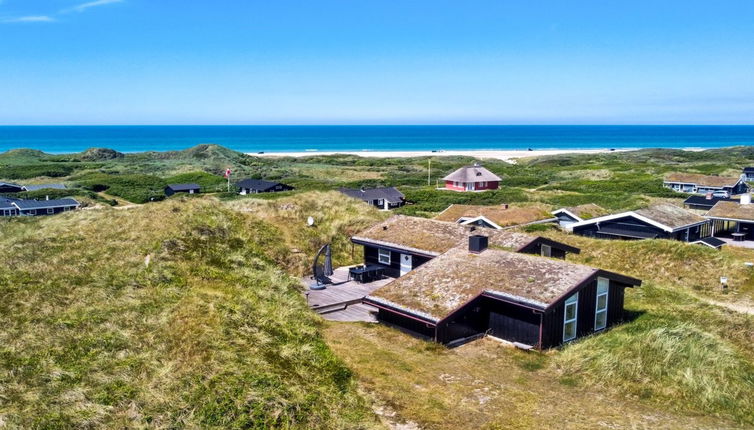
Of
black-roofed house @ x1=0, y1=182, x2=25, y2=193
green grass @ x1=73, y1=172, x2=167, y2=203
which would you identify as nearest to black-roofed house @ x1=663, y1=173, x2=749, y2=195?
green grass @ x1=73, y1=172, x2=167, y2=203

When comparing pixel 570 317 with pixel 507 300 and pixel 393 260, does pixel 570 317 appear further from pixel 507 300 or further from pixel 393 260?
pixel 393 260

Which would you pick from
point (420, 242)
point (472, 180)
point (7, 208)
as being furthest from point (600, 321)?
point (7, 208)

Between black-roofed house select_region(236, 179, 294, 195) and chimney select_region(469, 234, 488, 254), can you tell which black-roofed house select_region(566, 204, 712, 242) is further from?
black-roofed house select_region(236, 179, 294, 195)

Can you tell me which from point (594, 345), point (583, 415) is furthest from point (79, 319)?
point (594, 345)

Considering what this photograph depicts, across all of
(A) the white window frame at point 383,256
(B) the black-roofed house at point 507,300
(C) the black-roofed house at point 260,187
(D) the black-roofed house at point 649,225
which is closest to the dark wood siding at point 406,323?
(B) the black-roofed house at point 507,300

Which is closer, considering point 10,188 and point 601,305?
point 601,305

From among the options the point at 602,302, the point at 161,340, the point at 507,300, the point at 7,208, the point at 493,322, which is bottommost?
the point at 7,208
